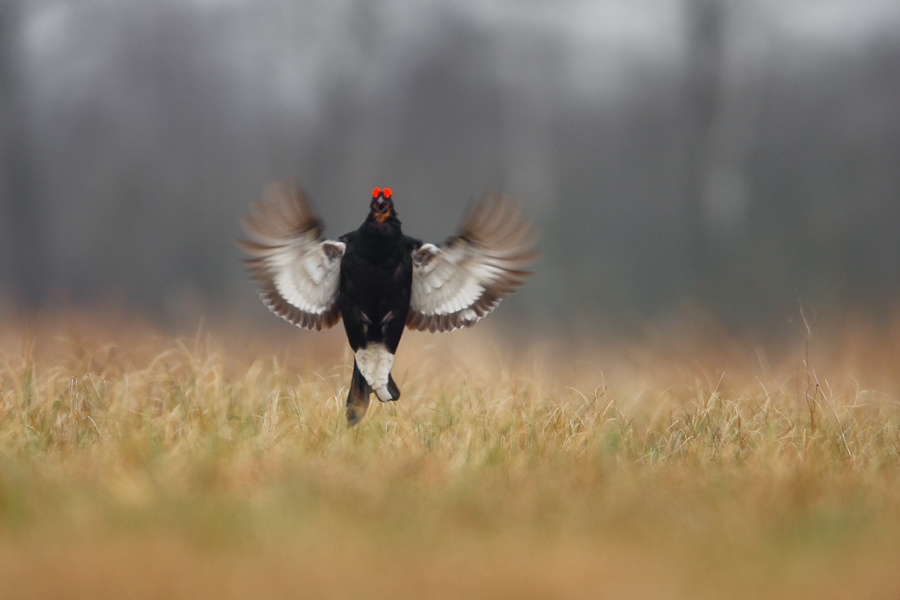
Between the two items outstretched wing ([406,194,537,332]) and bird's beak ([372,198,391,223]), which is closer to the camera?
bird's beak ([372,198,391,223])

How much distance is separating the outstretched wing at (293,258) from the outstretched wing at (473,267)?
489 mm

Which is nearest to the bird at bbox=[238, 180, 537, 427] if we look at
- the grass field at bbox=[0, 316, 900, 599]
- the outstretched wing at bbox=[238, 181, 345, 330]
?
the outstretched wing at bbox=[238, 181, 345, 330]

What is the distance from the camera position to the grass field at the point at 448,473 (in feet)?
7.41

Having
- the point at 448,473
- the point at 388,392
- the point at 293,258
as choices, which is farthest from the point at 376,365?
the point at 448,473

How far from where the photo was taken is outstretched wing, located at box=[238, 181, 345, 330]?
4.48 metres

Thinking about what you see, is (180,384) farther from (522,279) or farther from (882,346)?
(882,346)

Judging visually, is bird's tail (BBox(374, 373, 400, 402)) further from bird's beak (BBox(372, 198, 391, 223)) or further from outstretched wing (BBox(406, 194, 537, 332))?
bird's beak (BBox(372, 198, 391, 223))

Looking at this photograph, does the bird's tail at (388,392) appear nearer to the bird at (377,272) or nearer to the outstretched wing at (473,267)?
the bird at (377,272)

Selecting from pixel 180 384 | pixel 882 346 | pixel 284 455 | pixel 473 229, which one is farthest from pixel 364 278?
pixel 882 346

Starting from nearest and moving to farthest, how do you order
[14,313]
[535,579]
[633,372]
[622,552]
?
[535,579], [622,552], [633,372], [14,313]

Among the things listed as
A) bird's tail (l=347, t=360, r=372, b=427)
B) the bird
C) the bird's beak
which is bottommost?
bird's tail (l=347, t=360, r=372, b=427)

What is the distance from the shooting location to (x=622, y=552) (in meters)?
2.43

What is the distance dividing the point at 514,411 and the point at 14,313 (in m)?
5.55

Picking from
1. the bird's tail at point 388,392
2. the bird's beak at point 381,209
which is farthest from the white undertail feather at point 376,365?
the bird's beak at point 381,209
